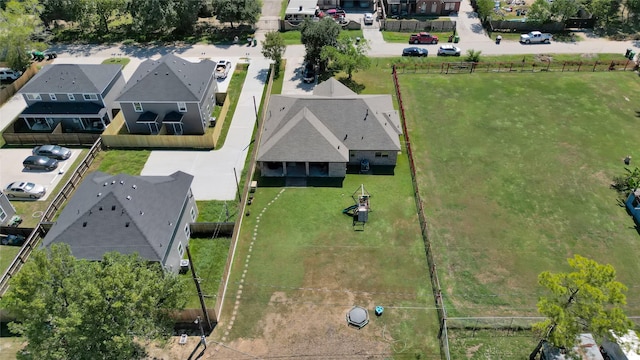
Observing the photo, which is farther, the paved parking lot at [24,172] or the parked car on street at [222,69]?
the parked car on street at [222,69]

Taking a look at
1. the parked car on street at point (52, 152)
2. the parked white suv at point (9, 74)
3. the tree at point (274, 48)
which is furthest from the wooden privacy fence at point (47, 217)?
the tree at point (274, 48)

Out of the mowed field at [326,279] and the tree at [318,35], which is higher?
the tree at [318,35]

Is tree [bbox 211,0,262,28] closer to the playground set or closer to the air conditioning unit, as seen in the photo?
the playground set

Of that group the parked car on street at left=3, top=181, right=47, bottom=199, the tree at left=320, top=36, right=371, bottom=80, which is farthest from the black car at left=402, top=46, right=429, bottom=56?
the parked car on street at left=3, top=181, right=47, bottom=199

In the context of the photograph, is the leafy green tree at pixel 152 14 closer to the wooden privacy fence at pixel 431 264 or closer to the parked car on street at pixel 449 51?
the parked car on street at pixel 449 51

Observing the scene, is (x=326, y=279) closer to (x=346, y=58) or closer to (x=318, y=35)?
(x=346, y=58)

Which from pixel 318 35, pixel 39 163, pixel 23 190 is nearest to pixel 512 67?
pixel 318 35
